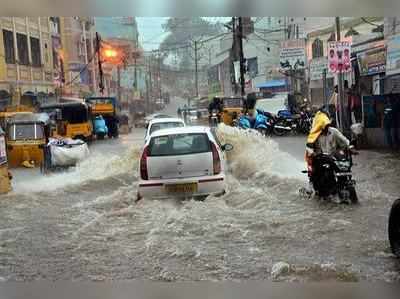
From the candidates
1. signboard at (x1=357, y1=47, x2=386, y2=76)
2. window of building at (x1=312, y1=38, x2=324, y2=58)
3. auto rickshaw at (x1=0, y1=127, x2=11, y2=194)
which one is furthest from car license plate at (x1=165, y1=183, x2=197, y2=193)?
window of building at (x1=312, y1=38, x2=324, y2=58)

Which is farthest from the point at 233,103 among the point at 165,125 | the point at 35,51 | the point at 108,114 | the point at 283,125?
the point at 165,125

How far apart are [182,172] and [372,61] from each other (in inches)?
520

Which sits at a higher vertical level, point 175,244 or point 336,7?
point 336,7

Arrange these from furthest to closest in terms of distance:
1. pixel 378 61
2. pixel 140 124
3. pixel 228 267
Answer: pixel 140 124 < pixel 378 61 < pixel 228 267

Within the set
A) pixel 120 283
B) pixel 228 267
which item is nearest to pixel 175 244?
pixel 228 267

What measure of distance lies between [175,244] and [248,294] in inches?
97.3

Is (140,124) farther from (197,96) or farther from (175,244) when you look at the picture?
(175,244)

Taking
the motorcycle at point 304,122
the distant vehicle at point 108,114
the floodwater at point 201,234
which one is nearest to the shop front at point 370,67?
the motorcycle at point 304,122

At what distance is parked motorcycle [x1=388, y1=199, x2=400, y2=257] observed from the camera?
6680 millimetres

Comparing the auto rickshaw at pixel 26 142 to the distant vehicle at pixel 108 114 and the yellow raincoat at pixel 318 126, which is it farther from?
the distant vehicle at pixel 108 114

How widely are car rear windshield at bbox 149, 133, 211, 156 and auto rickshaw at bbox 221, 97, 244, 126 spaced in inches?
805

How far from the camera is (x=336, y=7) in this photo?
5.62m

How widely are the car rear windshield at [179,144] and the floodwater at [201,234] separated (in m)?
0.81

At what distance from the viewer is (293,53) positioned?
32.9 metres
